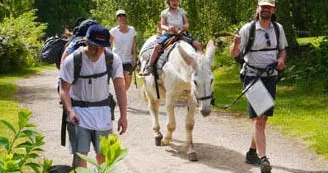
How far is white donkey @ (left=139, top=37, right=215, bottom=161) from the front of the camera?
7582 millimetres

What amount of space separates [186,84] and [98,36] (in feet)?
11.2

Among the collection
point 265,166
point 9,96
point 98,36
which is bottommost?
point 9,96

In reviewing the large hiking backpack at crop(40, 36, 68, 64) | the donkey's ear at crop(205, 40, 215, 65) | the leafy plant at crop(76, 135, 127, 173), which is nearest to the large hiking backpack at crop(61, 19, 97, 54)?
the donkey's ear at crop(205, 40, 215, 65)

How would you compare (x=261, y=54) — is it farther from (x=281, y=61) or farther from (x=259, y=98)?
(x=259, y=98)

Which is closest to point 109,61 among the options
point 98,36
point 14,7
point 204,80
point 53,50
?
point 98,36

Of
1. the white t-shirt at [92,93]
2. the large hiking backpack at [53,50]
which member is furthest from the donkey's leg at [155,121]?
the white t-shirt at [92,93]

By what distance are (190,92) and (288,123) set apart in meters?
3.60

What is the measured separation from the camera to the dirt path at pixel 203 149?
7980mm

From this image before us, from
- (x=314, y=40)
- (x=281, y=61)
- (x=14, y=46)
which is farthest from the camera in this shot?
(x=14, y=46)

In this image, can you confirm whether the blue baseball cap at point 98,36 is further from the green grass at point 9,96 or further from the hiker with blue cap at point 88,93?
the green grass at point 9,96

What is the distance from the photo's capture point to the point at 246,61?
7.61 metres

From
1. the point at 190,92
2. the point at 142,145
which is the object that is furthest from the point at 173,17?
the point at 142,145

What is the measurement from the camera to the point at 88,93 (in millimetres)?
5488

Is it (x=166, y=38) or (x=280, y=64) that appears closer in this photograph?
(x=280, y=64)
